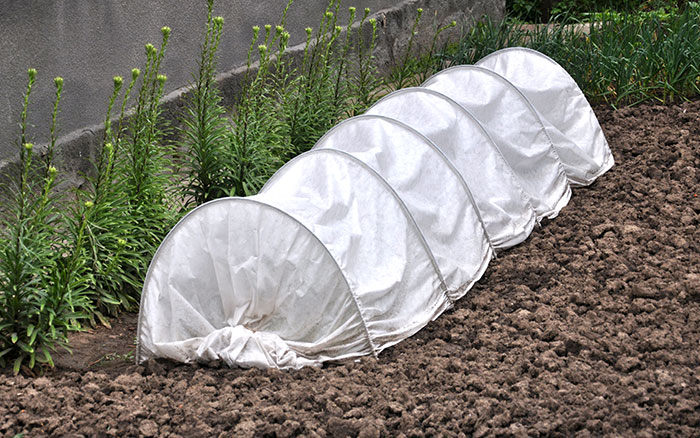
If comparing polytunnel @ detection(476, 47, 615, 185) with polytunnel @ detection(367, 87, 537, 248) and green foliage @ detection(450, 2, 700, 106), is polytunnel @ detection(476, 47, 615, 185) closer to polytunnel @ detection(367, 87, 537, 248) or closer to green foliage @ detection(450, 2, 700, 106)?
polytunnel @ detection(367, 87, 537, 248)

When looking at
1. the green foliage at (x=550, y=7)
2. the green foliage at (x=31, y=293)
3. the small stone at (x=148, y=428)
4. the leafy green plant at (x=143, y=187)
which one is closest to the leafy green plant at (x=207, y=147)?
the leafy green plant at (x=143, y=187)

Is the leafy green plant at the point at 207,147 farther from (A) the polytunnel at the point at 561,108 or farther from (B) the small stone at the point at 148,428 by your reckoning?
(A) the polytunnel at the point at 561,108

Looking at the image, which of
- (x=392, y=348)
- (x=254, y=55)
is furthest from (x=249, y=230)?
(x=254, y=55)

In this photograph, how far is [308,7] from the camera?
24.8ft

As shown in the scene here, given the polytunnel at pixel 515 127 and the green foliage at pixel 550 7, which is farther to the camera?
the green foliage at pixel 550 7

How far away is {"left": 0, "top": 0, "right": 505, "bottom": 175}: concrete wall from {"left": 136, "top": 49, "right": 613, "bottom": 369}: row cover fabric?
185 centimetres

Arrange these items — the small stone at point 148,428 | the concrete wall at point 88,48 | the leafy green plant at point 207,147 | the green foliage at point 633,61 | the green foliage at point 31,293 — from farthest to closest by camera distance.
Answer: the green foliage at point 633,61 < the concrete wall at point 88,48 < the leafy green plant at point 207,147 < the green foliage at point 31,293 < the small stone at point 148,428

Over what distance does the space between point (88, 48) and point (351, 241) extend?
2.68m

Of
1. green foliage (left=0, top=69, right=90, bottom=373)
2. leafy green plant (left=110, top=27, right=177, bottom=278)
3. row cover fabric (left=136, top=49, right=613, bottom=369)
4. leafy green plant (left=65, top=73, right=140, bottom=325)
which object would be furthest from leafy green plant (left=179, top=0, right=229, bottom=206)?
green foliage (left=0, top=69, right=90, bottom=373)

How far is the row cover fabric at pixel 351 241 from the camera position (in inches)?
153

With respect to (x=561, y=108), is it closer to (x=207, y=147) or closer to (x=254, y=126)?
(x=254, y=126)

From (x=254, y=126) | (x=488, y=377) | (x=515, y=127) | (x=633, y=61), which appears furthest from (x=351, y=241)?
(x=633, y=61)

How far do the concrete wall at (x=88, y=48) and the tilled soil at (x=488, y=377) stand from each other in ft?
5.52

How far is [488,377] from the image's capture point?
145 inches
